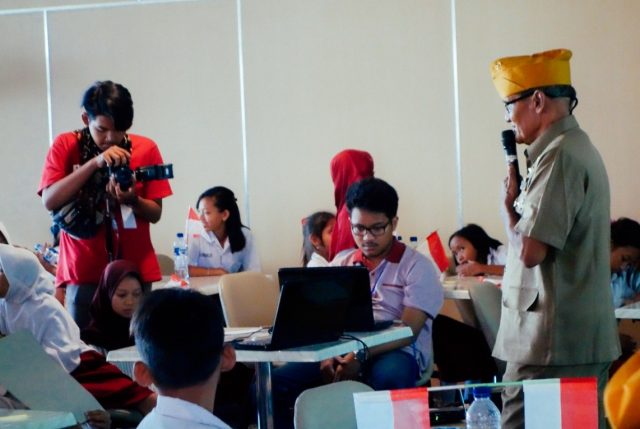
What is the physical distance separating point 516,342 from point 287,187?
4.33 meters

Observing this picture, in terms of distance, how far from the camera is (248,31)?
23.9ft

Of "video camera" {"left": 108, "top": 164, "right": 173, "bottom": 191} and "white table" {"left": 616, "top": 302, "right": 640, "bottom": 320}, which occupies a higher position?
"video camera" {"left": 108, "top": 164, "right": 173, "bottom": 191}

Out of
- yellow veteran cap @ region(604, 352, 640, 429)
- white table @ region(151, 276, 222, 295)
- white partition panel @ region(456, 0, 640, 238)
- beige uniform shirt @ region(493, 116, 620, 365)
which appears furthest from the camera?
white partition panel @ region(456, 0, 640, 238)

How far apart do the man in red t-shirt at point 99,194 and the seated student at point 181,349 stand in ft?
6.54

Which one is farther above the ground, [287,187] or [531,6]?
[531,6]

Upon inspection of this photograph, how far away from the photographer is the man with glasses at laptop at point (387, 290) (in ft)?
13.6

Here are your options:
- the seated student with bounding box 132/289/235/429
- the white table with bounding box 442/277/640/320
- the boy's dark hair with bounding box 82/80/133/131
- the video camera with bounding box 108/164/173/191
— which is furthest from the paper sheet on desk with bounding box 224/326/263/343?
the seated student with bounding box 132/289/235/429

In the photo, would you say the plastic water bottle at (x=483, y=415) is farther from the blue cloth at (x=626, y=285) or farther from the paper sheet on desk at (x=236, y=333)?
the blue cloth at (x=626, y=285)

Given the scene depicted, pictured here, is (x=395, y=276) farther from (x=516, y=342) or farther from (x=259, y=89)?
(x=259, y=89)

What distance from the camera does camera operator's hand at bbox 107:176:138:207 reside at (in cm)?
409

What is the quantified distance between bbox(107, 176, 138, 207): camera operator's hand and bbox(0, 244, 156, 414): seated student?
20.3 inches

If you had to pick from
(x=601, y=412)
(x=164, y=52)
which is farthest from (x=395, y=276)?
(x=164, y=52)

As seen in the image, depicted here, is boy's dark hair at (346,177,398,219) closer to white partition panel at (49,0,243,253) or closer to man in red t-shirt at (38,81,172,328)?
man in red t-shirt at (38,81,172,328)

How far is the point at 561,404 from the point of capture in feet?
7.86
